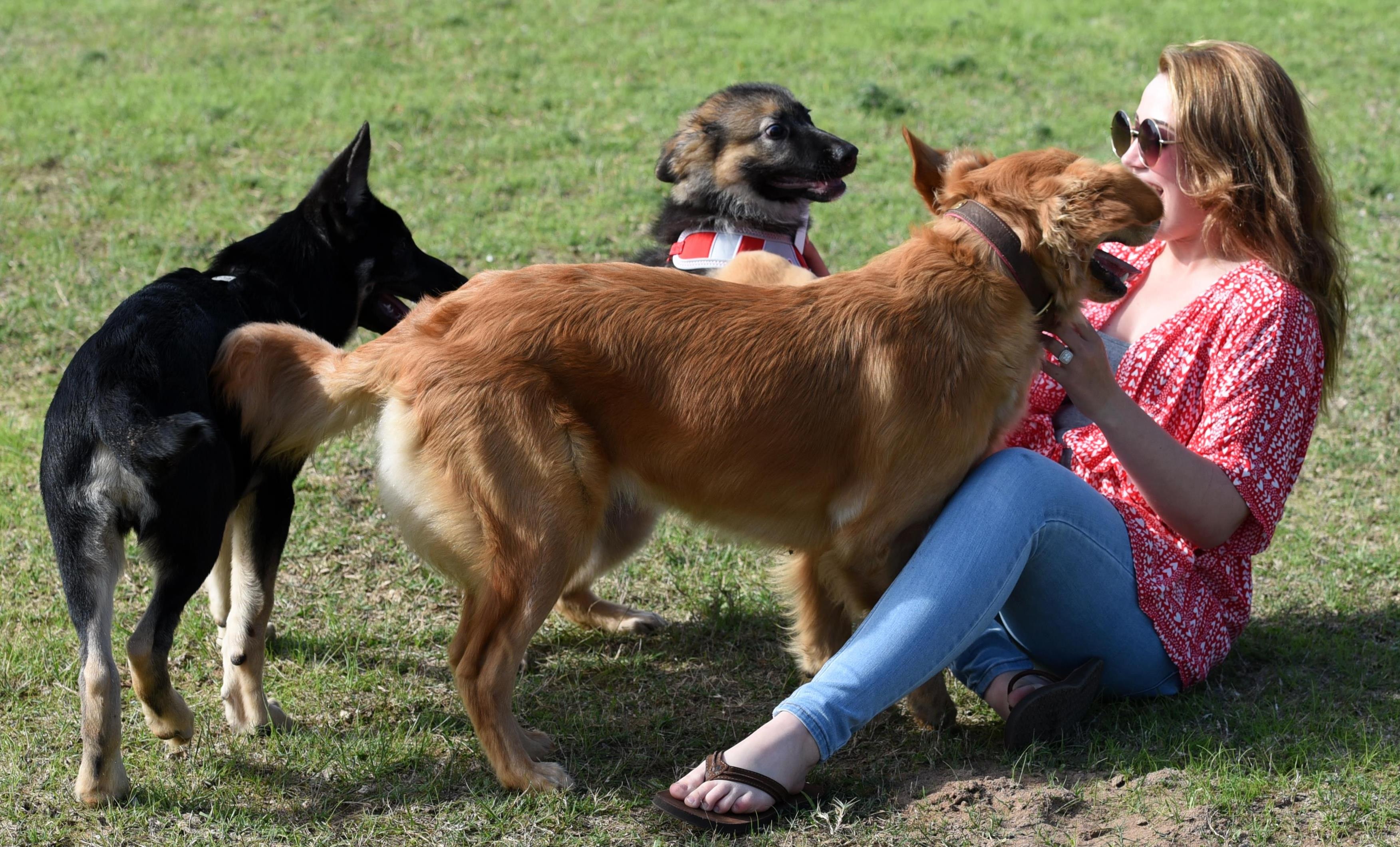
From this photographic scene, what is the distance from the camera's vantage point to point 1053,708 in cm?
315

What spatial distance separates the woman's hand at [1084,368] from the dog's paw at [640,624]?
163 cm

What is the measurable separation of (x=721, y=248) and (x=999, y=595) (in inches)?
78.1

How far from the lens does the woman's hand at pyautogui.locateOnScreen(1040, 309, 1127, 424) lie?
10.2 ft

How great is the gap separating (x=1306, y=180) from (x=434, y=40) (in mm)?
8640

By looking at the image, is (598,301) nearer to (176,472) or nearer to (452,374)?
(452,374)

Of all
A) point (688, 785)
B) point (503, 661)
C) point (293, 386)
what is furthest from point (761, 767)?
point (293, 386)

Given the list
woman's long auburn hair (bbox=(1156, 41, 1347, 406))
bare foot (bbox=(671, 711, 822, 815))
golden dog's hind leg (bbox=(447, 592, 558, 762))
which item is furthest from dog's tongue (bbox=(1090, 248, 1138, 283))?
golden dog's hind leg (bbox=(447, 592, 558, 762))

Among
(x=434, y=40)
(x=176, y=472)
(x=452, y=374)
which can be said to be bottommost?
(x=176, y=472)

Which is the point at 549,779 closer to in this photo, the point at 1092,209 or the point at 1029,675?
the point at 1029,675

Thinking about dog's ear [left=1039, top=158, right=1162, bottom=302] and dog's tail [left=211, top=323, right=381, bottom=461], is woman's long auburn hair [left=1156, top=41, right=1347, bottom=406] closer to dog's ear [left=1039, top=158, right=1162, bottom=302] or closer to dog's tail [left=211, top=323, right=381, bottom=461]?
dog's ear [left=1039, top=158, right=1162, bottom=302]

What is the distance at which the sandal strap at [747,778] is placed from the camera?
9.43ft

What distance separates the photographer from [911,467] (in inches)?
120

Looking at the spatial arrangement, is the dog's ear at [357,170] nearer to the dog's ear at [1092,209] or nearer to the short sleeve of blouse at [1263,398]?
the dog's ear at [1092,209]

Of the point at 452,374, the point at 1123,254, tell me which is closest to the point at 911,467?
the point at 452,374
